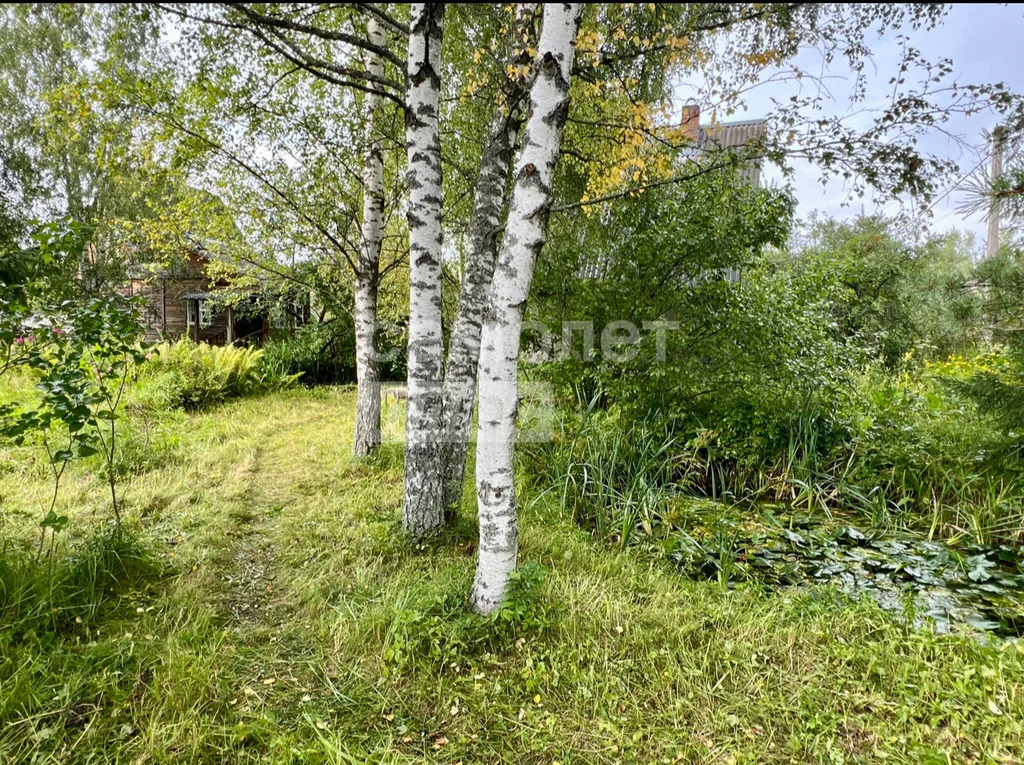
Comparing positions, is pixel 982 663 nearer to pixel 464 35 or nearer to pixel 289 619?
pixel 289 619

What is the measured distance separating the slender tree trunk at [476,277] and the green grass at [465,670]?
0.74 m

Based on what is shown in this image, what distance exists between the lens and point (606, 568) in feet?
8.96

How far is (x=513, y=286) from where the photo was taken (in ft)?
6.84

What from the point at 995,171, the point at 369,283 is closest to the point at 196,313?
the point at 369,283

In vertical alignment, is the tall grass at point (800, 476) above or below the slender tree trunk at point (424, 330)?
below

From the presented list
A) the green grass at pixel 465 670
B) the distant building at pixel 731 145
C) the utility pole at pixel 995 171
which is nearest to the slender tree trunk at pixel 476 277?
the green grass at pixel 465 670

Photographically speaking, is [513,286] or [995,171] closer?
[513,286]

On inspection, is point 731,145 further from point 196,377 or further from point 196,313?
point 196,313

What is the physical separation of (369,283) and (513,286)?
9.77 feet

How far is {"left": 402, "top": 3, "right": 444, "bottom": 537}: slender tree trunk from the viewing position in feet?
9.61

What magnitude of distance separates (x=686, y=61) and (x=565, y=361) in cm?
259

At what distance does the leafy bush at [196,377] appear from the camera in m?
6.48

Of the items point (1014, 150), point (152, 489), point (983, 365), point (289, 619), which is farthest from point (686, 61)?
point (983, 365)

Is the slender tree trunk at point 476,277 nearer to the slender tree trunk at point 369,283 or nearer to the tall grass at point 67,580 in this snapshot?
the slender tree trunk at point 369,283
